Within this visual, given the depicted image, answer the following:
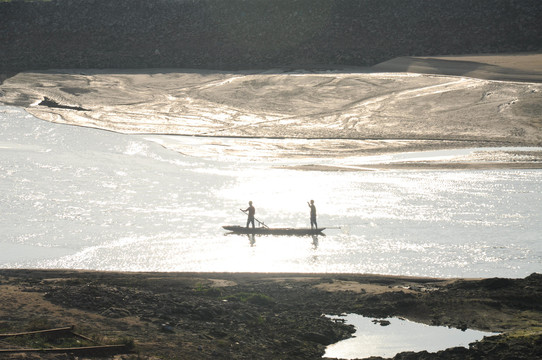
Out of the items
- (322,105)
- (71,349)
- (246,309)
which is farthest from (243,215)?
(322,105)

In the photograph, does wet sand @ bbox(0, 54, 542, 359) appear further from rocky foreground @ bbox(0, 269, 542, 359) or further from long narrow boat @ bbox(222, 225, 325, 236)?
long narrow boat @ bbox(222, 225, 325, 236)

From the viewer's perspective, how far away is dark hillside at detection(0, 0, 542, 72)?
53656 millimetres

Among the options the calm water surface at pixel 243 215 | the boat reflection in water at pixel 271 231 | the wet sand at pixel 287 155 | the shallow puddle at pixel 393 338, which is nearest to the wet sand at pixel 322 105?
the wet sand at pixel 287 155

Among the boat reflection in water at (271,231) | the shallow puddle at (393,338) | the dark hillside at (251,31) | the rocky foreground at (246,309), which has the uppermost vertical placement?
the dark hillside at (251,31)

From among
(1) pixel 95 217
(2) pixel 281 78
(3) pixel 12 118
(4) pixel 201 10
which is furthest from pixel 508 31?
(1) pixel 95 217

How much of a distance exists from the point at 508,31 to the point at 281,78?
17.1 metres

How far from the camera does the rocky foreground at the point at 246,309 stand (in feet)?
39.3

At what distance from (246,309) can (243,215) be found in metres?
9.80

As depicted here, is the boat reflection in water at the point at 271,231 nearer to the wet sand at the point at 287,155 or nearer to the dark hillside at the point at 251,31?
the wet sand at the point at 287,155

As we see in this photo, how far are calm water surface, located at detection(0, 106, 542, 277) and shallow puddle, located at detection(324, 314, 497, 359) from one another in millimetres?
3541

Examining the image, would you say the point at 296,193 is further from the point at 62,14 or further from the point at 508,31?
the point at 62,14

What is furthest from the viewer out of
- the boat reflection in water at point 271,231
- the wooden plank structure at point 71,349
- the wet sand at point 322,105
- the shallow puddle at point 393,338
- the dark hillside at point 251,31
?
the dark hillside at point 251,31

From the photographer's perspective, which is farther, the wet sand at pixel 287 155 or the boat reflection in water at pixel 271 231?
the boat reflection in water at pixel 271 231

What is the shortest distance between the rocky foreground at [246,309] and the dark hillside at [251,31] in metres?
37.0
